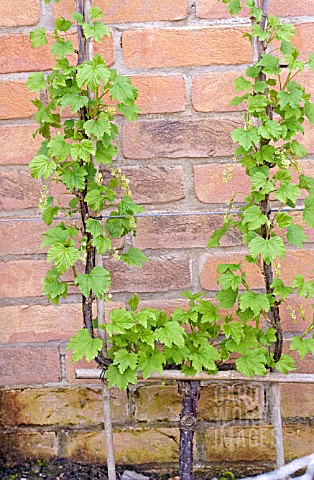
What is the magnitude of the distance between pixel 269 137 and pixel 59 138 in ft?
1.20

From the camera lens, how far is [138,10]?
1255 mm

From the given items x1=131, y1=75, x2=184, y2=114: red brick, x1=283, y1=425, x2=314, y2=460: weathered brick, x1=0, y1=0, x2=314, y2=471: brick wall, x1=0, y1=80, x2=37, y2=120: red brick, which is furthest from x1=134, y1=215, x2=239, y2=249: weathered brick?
x1=283, y1=425, x2=314, y2=460: weathered brick

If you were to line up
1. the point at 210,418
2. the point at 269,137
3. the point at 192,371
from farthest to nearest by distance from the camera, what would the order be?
the point at 210,418 → the point at 192,371 → the point at 269,137

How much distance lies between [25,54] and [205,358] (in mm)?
751

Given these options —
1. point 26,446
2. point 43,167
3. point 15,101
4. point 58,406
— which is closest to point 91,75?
point 43,167

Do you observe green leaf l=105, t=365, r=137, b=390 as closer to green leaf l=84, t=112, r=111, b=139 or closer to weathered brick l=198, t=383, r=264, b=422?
weathered brick l=198, t=383, r=264, b=422

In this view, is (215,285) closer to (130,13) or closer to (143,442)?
(143,442)

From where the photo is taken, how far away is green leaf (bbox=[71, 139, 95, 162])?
1002 millimetres

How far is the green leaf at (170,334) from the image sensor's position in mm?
1082

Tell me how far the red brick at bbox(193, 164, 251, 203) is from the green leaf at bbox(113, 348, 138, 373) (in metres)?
0.40

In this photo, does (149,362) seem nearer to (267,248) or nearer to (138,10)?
(267,248)

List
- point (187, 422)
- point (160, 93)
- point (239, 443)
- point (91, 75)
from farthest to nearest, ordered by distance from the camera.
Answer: point (239, 443) → point (160, 93) → point (187, 422) → point (91, 75)

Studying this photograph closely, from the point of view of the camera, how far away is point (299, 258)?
4.32 ft

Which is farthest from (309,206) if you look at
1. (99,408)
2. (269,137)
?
(99,408)
